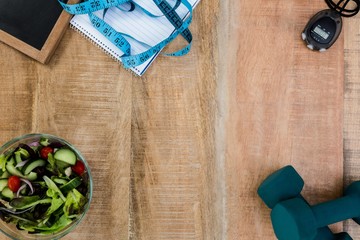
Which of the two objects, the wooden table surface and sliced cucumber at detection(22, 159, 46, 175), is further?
the wooden table surface

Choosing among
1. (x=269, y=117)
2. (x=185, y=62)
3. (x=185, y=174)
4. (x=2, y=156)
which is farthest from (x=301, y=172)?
(x=2, y=156)

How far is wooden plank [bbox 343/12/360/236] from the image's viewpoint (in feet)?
3.50

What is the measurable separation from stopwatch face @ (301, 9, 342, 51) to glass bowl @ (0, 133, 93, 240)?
1.89ft

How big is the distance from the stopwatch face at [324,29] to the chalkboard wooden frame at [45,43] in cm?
53

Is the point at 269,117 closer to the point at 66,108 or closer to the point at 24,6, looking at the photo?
the point at 66,108

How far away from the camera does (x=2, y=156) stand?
3.22 feet

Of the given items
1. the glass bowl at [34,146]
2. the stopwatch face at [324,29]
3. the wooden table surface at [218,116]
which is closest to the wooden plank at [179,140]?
the wooden table surface at [218,116]

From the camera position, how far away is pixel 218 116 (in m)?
1.07

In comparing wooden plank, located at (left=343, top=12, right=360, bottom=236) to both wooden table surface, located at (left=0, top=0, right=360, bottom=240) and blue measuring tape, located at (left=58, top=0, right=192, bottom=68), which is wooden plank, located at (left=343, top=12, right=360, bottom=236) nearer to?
wooden table surface, located at (left=0, top=0, right=360, bottom=240)

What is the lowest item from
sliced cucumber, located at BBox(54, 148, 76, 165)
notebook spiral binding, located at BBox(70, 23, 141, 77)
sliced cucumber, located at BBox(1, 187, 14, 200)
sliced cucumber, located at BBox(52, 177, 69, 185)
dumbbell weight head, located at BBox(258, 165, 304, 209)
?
dumbbell weight head, located at BBox(258, 165, 304, 209)

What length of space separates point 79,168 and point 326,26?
63 cm

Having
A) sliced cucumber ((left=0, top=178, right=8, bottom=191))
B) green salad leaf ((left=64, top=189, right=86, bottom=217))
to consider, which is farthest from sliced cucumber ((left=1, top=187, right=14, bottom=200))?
green salad leaf ((left=64, top=189, right=86, bottom=217))

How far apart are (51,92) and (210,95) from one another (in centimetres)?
36

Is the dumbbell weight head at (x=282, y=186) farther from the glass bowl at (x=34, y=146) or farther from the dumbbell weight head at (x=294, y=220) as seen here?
the glass bowl at (x=34, y=146)
